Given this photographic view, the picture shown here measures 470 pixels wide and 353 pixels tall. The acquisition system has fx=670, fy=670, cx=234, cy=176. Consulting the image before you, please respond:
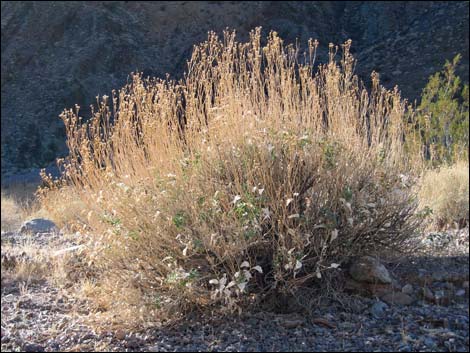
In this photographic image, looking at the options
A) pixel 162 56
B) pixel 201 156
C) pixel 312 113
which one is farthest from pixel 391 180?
pixel 162 56

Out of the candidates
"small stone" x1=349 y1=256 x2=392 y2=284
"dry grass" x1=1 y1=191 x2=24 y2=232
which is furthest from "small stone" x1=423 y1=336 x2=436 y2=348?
"dry grass" x1=1 y1=191 x2=24 y2=232

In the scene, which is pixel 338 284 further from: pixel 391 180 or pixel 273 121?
pixel 273 121

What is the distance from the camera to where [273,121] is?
15.6 ft

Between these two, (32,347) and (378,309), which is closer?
(32,347)

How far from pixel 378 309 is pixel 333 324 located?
0.36m

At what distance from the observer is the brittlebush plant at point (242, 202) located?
4.27 meters

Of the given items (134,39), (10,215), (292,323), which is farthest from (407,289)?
(134,39)

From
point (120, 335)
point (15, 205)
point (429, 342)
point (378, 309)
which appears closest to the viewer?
point (429, 342)

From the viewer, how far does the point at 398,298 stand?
4.52 m

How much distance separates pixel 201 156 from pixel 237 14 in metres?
20.4

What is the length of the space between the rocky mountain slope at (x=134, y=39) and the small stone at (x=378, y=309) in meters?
15.0

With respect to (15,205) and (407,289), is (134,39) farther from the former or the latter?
(407,289)

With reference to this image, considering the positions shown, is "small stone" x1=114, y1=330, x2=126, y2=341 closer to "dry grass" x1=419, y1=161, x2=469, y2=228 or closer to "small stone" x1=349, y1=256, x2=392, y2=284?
"small stone" x1=349, y1=256, x2=392, y2=284

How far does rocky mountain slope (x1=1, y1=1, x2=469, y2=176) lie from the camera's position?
67.1ft
